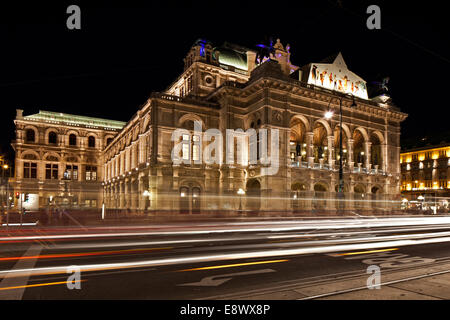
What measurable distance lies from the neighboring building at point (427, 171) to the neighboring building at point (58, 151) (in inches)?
2691

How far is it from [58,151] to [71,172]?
5.20 m

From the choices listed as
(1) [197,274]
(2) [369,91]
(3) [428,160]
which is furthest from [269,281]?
(3) [428,160]

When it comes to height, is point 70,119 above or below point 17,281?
above

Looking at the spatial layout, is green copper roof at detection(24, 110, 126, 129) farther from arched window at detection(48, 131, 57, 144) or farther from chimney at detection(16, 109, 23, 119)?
arched window at detection(48, 131, 57, 144)

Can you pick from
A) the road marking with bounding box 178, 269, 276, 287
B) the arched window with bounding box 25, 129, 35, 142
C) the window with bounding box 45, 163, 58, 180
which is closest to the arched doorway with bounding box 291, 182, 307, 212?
the road marking with bounding box 178, 269, 276, 287

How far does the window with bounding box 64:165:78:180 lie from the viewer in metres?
69.7

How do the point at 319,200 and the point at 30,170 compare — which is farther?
the point at 30,170

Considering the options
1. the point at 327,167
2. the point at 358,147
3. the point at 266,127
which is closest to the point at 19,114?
the point at 266,127

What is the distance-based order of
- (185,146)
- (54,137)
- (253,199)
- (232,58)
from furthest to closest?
(54,137), (232,58), (185,146), (253,199)

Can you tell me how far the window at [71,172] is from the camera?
229 feet

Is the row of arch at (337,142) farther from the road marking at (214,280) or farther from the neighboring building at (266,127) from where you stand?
the road marking at (214,280)

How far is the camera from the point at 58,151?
69.1 meters

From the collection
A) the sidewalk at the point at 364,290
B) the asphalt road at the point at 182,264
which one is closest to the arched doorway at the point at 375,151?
the asphalt road at the point at 182,264

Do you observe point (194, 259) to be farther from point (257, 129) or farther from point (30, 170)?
point (30, 170)
